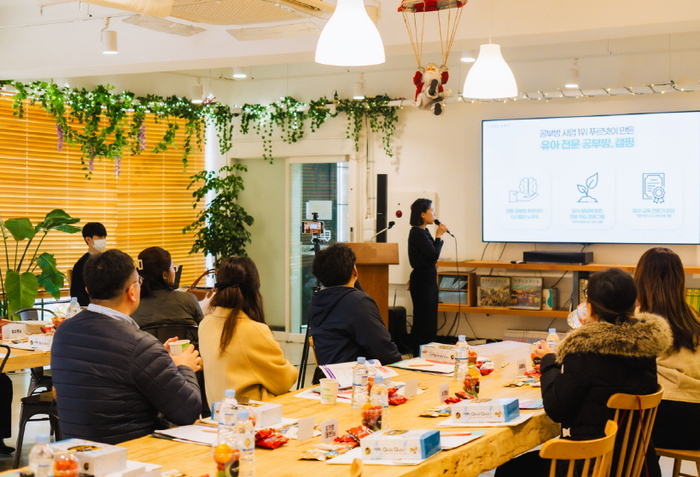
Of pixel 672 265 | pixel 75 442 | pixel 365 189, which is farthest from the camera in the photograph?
pixel 365 189

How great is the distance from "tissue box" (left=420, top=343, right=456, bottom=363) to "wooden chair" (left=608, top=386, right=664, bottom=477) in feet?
4.15

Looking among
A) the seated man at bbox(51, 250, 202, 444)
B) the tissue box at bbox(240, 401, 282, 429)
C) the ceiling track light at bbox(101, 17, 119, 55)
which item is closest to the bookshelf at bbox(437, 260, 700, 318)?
the ceiling track light at bbox(101, 17, 119, 55)

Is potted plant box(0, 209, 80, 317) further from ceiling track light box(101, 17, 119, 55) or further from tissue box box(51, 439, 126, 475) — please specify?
tissue box box(51, 439, 126, 475)

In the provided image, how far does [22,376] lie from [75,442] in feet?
19.5

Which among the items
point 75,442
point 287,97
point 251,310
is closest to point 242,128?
point 287,97

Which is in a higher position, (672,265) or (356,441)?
(672,265)

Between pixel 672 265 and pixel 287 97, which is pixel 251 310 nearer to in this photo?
pixel 672 265

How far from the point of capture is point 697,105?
770 centimetres

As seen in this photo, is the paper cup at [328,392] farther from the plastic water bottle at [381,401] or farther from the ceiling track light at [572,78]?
the ceiling track light at [572,78]

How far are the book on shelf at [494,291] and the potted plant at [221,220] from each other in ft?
9.55

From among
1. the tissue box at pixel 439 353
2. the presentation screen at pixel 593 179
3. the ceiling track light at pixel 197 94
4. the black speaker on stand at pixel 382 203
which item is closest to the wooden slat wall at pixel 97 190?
the ceiling track light at pixel 197 94

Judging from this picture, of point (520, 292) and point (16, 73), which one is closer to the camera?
point (16, 73)

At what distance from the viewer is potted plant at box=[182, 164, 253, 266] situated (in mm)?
9281

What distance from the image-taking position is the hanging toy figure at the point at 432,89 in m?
4.33
